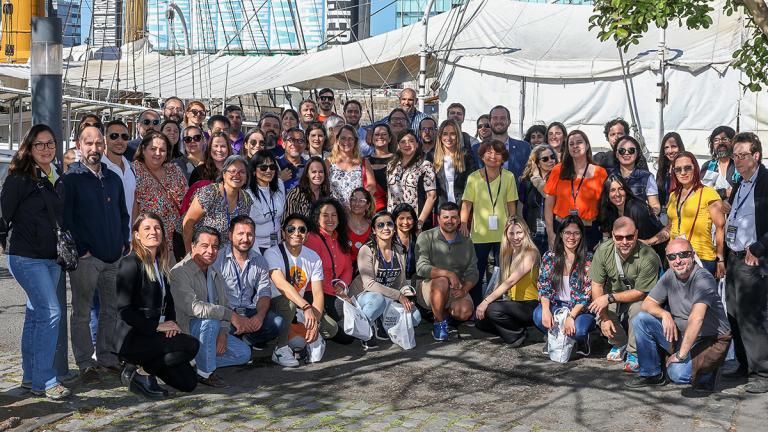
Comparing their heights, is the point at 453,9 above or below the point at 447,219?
above

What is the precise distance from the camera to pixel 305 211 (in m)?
8.93

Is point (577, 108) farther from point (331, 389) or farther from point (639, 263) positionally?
point (331, 389)

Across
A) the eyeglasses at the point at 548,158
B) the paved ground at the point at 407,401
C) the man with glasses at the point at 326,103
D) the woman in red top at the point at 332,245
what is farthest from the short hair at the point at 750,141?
the man with glasses at the point at 326,103

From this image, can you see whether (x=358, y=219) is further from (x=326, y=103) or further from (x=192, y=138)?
(x=326, y=103)

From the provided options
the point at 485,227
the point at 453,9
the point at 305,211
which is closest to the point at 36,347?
the point at 305,211

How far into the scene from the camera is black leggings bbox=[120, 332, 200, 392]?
6.67 m

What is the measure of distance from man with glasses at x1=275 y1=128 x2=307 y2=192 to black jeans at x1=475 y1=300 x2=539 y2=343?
7.35ft

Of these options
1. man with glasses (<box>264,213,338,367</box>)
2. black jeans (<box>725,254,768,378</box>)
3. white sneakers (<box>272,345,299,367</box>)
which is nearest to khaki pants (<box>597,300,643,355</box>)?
black jeans (<box>725,254,768,378</box>)

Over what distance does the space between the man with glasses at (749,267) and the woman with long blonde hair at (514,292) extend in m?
1.71

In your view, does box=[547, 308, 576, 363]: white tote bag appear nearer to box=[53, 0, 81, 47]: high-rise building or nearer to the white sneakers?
the white sneakers

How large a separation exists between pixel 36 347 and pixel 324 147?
4283 millimetres

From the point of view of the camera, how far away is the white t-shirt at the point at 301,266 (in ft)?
26.5

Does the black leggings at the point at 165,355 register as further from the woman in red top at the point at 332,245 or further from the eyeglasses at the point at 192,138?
the eyeglasses at the point at 192,138

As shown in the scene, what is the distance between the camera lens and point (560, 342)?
312 inches
